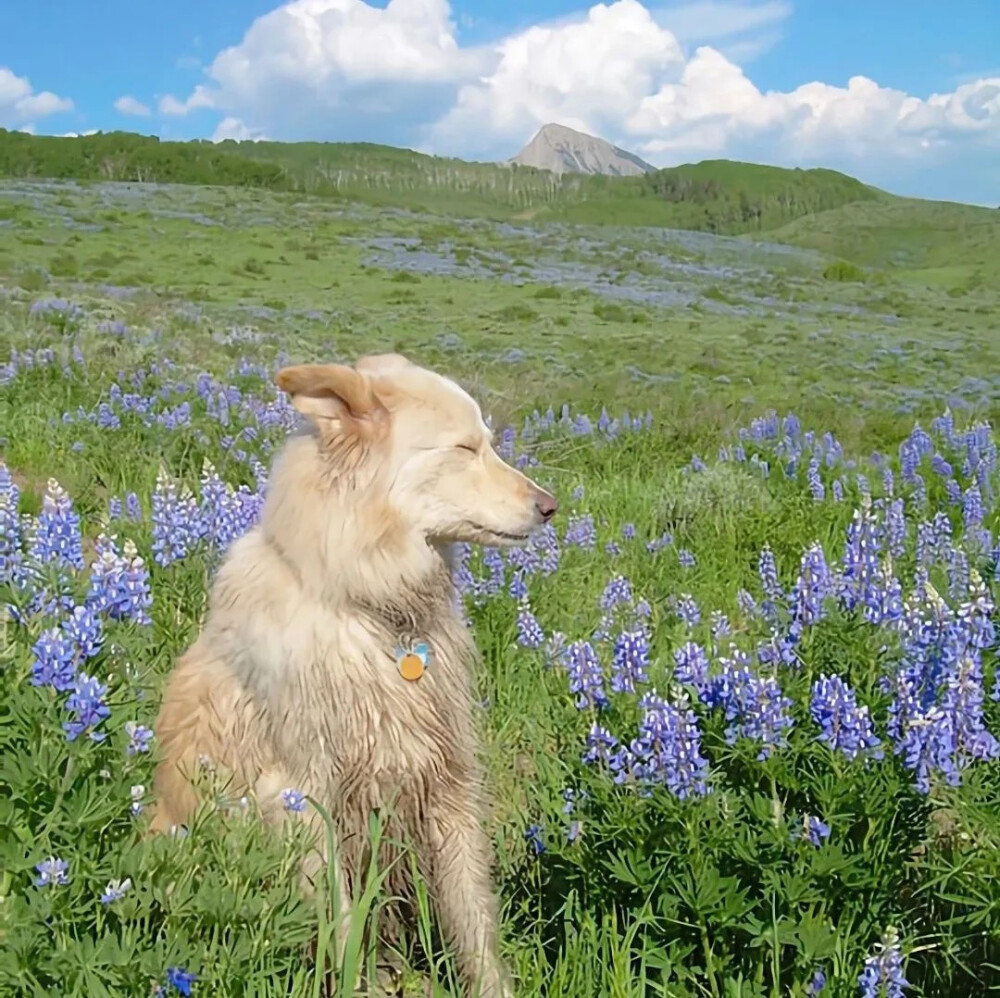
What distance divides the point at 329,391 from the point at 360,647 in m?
0.60

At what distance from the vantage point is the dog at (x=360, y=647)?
7.86 ft

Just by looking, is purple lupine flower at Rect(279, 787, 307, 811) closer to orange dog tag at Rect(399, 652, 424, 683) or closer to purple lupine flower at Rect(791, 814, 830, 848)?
orange dog tag at Rect(399, 652, 424, 683)

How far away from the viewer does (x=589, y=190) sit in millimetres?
91438

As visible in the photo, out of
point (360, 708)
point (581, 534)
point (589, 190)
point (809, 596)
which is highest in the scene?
point (589, 190)

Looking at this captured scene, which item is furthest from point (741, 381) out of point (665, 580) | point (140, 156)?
point (140, 156)

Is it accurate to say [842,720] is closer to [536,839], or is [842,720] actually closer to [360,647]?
[536,839]

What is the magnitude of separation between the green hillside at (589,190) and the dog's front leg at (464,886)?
1263 inches

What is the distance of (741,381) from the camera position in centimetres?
1246

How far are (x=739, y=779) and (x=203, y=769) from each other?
3.54ft

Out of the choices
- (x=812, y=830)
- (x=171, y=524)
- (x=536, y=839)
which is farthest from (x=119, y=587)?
(x=812, y=830)

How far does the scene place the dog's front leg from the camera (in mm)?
2459

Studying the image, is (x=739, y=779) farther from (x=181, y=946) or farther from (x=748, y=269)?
(x=748, y=269)

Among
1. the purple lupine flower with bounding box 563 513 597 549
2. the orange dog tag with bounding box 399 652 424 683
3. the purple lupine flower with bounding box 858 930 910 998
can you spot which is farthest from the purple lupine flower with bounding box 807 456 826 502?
the purple lupine flower with bounding box 858 930 910 998

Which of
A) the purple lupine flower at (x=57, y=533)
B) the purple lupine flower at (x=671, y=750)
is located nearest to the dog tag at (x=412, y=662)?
the purple lupine flower at (x=671, y=750)
